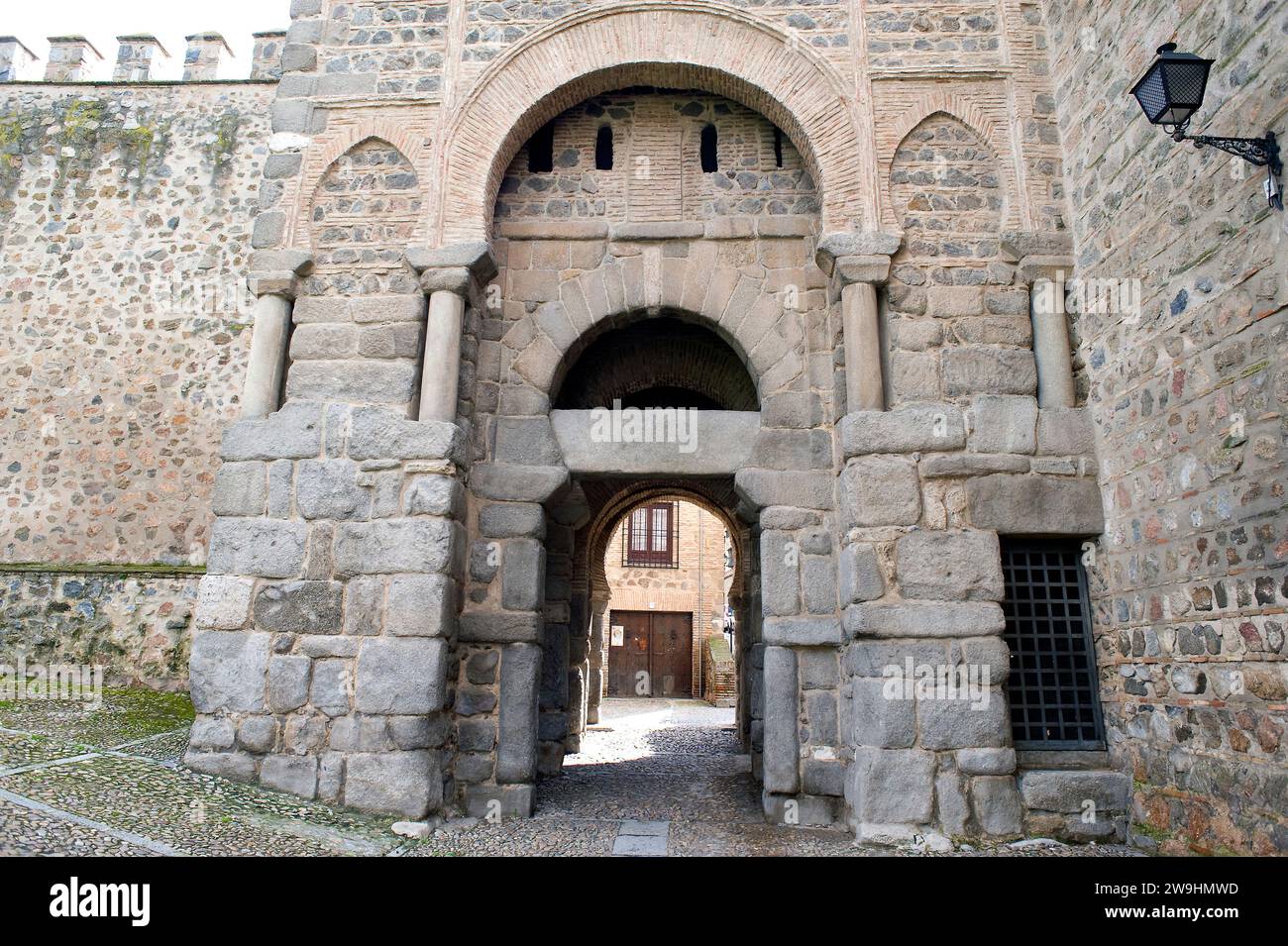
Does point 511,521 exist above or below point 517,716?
above

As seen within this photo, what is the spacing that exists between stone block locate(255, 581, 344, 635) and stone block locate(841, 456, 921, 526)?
11.0 ft

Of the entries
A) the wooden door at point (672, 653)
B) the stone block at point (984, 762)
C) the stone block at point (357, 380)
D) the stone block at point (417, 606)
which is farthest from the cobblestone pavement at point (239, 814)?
the wooden door at point (672, 653)

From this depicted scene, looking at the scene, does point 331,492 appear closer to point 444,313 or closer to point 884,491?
point 444,313

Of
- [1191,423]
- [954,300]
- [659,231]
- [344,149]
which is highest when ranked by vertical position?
[344,149]

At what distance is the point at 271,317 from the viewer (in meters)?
6.03

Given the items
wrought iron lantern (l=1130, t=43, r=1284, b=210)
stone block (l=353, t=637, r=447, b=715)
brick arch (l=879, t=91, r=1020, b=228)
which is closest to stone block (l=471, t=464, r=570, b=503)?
stone block (l=353, t=637, r=447, b=715)

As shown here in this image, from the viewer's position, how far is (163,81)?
11922 millimetres

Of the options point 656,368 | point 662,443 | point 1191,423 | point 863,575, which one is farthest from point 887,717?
point 656,368

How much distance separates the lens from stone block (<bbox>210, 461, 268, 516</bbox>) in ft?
18.3

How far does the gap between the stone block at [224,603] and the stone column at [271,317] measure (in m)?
1.22

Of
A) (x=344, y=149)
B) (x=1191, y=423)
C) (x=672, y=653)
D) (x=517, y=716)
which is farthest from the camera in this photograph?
(x=672, y=653)

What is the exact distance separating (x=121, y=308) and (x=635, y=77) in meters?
8.15

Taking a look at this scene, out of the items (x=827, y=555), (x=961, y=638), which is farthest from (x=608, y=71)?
(x=961, y=638)

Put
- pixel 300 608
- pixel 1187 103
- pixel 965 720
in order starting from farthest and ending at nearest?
pixel 300 608
pixel 965 720
pixel 1187 103
